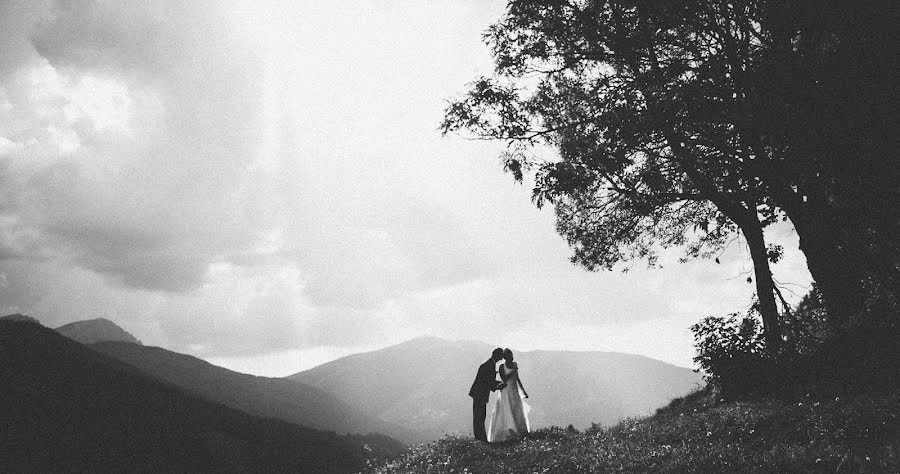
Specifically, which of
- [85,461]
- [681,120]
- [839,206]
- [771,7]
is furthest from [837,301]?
[85,461]

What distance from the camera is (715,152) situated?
11.9 m

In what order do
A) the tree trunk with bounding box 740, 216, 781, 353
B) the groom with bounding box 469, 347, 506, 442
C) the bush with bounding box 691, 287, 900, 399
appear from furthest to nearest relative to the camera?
the groom with bounding box 469, 347, 506, 442
the tree trunk with bounding box 740, 216, 781, 353
the bush with bounding box 691, 287, 900, 399

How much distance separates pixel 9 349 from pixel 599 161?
897 ft

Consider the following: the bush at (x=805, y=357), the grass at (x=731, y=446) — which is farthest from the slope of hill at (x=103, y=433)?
the bush at (x=805, y=357)

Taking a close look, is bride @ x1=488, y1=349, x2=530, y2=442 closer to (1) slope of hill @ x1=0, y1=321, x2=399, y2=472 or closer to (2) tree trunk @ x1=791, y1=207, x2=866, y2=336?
(2) tree trunk @ x1=791, y1=207, x2=866, y2=336

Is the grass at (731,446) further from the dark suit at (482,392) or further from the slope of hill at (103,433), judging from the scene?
the slope of hill at (103,433)

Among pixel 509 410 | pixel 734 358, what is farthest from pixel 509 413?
pixel 734 358

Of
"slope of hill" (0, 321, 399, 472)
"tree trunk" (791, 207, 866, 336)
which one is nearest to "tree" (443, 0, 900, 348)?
"tree trunk" (791, 207, 866, 336)

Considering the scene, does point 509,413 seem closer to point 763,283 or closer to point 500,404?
Result: point 500,404

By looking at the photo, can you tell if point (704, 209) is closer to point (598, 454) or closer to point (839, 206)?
point (839, 206)

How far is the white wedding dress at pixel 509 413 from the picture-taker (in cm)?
1555

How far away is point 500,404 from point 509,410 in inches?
14.2

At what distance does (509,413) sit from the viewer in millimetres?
15898

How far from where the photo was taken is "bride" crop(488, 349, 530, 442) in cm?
1554
